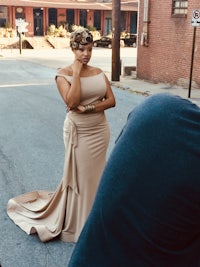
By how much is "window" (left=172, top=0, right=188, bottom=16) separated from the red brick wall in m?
0.17

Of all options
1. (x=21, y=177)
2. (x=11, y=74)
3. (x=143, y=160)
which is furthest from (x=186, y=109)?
(x=11, y=74)

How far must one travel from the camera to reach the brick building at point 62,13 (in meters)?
46.7

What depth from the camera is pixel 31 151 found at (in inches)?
285

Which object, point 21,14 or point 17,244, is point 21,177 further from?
point 21,14

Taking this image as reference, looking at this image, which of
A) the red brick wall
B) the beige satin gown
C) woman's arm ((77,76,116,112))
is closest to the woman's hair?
the beige satin gown

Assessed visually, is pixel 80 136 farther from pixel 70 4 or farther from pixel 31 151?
pixel 70 4

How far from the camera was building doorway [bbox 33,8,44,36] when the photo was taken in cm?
4891

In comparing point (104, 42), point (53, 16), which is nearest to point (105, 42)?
point (104, 42)

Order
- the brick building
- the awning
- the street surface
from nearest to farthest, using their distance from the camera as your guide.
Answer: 1. the street surface
2. the awning
3. the brick building

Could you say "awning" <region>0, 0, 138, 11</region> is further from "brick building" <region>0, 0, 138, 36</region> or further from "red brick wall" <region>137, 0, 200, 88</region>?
"red brick wall" <region>137, 0, 200, 88</region>

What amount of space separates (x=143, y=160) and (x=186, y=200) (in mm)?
141

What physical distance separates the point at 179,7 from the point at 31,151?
413 inches

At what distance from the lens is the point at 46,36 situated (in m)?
44.9

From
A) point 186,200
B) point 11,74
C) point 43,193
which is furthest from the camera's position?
point 11,74
